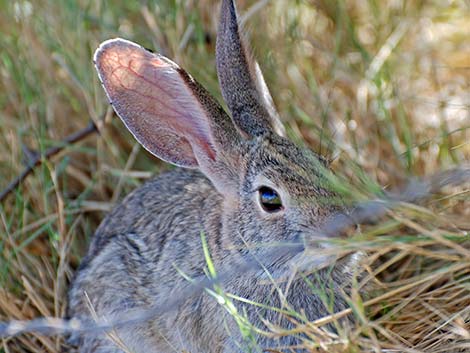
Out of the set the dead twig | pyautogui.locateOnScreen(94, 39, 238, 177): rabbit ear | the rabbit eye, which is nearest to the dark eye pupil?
the rabbit eye

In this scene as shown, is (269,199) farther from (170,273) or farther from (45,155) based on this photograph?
(45,155)

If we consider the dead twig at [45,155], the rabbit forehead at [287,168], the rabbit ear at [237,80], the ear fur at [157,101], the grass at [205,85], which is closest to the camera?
the rabbit forehead at [287,168]

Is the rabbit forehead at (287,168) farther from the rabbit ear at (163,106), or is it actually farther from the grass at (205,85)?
the grass at (205,85)

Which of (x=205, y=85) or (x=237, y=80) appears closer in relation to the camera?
(x=237, y=80)

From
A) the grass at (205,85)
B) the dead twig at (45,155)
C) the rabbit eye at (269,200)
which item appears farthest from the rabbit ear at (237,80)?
the dead twig at (45,155)

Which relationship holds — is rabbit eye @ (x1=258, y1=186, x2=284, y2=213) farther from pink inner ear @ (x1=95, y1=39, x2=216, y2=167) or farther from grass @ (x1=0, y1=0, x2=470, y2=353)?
grass @ (x1=0, y1=0, x2=470, y2=353)

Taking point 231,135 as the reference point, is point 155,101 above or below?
above

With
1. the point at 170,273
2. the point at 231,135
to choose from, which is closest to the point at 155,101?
the point at 231,135
